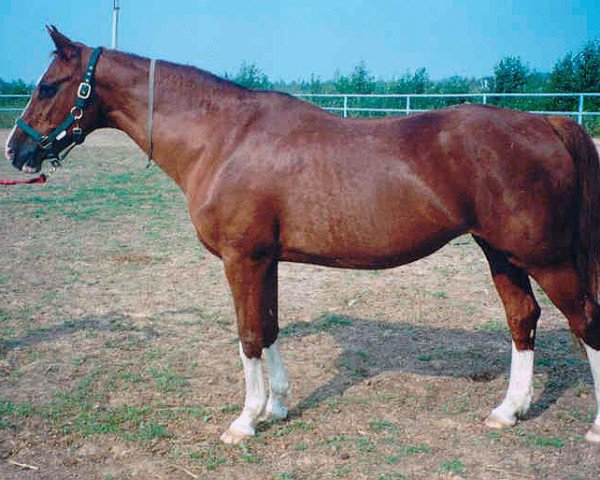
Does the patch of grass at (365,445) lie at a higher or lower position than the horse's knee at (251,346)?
lower

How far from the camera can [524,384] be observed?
3.82m

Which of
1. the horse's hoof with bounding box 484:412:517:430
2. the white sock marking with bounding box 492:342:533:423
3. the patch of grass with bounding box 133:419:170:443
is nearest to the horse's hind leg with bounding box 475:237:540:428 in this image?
the white sock marking with bounding box 492:342:533:423

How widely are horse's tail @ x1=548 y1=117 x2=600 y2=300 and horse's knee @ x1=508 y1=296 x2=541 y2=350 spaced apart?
0.46m

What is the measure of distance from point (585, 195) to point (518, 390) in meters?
1.27

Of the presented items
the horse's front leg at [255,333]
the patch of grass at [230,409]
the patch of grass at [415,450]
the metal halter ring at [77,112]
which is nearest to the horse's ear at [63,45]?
the metal halter ring at [77,112]

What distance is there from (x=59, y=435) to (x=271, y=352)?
1346mm

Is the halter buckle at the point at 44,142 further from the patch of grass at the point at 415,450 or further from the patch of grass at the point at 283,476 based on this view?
the patch of grass at the point at 415,450

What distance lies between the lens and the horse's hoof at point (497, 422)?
145 inches

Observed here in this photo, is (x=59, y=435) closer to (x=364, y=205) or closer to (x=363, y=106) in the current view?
(x=364, y=205)

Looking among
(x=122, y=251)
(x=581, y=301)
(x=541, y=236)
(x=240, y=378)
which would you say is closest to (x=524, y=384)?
(x=581, y=301)

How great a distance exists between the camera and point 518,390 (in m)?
3.79

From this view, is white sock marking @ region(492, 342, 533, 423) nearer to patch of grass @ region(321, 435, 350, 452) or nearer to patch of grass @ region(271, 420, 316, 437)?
patch of grass @ region(321, 435, 350, 452)

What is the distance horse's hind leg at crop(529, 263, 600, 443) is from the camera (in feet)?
11.0

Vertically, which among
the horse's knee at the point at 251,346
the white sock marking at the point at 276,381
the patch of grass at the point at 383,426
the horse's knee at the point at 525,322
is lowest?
the patch of grass at the point at 383,426
